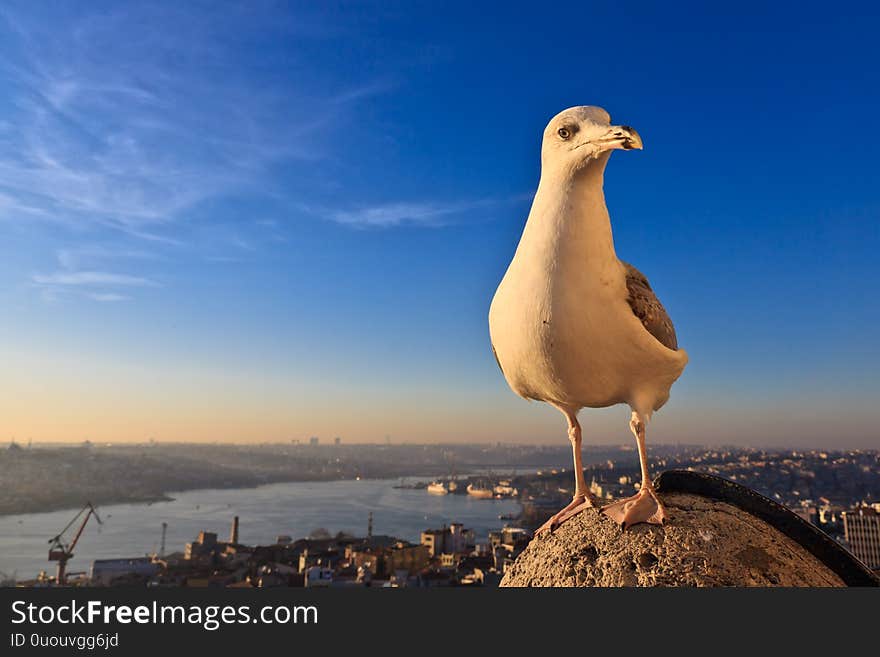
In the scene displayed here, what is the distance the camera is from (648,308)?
2.83 m

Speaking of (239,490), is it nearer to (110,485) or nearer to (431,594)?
(110,485)

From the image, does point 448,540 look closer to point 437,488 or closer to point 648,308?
point 648,308

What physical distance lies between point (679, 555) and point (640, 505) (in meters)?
0.30

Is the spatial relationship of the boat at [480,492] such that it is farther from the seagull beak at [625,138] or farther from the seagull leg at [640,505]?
the seagull beak at [625,138]

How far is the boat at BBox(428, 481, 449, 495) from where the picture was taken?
6065cm

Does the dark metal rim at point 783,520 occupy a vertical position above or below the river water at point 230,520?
above

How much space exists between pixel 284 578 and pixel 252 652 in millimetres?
23698

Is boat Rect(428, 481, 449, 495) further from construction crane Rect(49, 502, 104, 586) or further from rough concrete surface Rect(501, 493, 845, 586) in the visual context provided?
rough concrete surface Rect(501, 493, 845, 586)

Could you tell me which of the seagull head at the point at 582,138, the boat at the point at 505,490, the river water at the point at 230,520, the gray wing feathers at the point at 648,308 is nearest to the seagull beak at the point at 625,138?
the seagull head at the point at 582,138

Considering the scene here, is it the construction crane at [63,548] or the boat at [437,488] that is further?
the boat at [437,488]

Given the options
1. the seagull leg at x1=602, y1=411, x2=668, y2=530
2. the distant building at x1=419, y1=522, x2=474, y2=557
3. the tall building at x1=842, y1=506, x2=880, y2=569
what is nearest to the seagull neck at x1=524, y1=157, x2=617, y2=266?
the seagull leg at x1=602, y1=411, x2=668, y2=530

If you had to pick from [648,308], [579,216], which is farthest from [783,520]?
[579,216]

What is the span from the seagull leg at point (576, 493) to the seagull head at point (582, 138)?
4.46 feet

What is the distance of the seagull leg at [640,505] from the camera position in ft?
8.63
